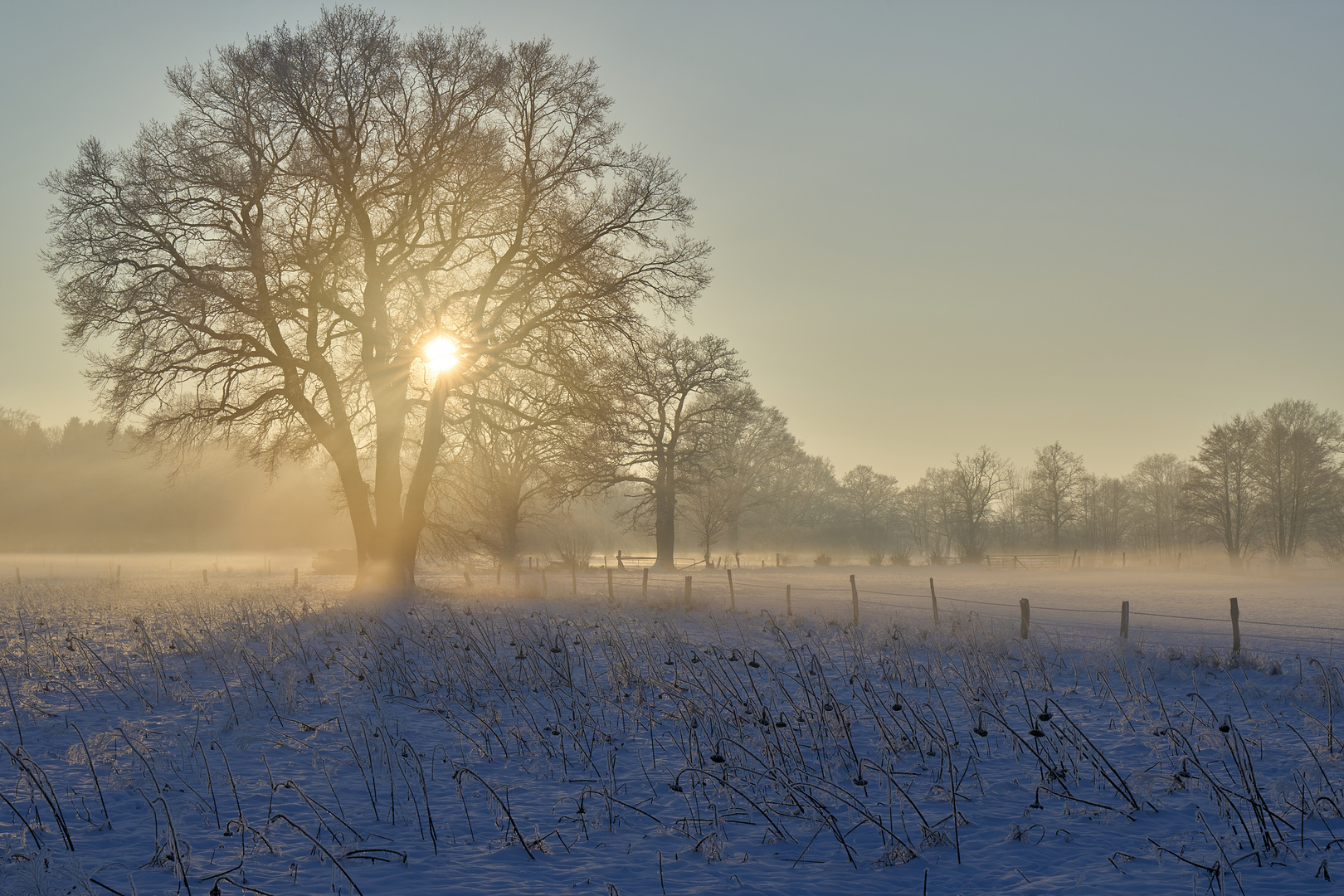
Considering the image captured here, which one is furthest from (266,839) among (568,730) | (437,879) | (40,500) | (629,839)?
(40,500)

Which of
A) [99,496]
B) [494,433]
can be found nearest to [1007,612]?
[494,433]

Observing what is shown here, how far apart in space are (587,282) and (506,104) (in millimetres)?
4711

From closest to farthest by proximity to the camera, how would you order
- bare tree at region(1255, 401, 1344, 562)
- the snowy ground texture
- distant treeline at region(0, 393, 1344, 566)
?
Answer: the snowy ground texture
distant treeline at region(0, 393, 1344, 566)
bare tree at region(1255, 401, 1344, 562)

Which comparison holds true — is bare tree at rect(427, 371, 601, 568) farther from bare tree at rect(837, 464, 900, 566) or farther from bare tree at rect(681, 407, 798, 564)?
bare tree at rect(837, 464, 900, 566)

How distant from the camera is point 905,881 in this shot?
5.09 metres

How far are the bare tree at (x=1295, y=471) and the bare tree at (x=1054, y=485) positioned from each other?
16.0 m

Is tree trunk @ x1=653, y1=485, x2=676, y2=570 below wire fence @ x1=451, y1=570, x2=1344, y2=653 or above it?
above

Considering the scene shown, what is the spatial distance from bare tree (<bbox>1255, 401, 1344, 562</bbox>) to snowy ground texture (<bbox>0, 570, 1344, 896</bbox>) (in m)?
44.7

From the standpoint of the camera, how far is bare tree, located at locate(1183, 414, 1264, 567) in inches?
2109

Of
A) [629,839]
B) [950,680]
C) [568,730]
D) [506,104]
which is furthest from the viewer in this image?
[506,104]

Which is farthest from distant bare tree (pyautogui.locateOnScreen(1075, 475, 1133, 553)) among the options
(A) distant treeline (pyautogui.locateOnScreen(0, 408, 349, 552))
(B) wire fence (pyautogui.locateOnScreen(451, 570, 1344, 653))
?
(A) distant treeline (pyautogui.locateOnScreen(0, 408, 349, 552))

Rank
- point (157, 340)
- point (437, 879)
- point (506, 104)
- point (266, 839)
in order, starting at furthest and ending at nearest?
point (506, 104) → point (157, 340) → point (266, 839) → point (437, 879)

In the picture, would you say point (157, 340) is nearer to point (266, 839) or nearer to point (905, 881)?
point (266, 839)

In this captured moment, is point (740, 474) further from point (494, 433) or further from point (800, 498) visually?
point (494, 433)
